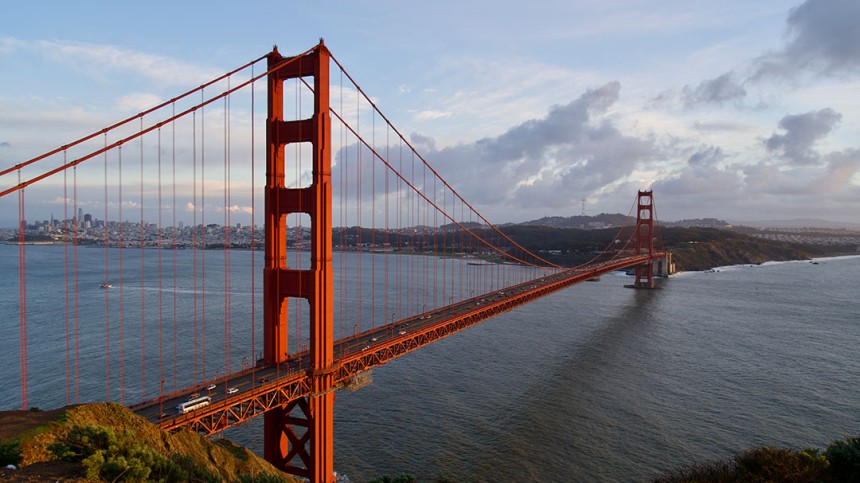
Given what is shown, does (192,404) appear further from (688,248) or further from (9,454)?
(688,248)

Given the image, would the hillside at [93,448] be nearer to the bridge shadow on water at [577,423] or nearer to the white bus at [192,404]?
the white bus at [192,404]

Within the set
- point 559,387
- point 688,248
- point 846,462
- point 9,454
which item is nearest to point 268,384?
point 9,454

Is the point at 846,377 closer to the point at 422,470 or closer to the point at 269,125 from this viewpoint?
the point at 422,470

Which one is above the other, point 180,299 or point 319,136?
point 319,136

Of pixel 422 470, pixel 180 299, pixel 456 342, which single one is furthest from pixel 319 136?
pixel 180 299

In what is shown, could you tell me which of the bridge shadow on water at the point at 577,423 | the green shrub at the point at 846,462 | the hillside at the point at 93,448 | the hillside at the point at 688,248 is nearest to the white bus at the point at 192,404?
the hillside at the point at 93,448

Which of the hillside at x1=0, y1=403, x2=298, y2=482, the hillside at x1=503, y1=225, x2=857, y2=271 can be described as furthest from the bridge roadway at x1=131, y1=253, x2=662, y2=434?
the hillside at x1=503, y1=225, x2=857, y2=271
